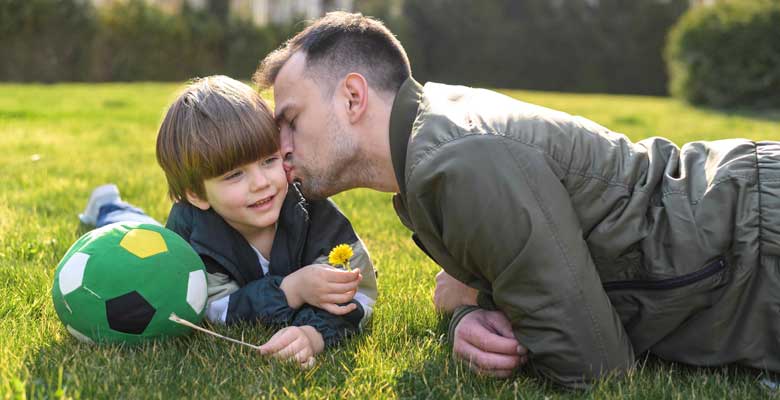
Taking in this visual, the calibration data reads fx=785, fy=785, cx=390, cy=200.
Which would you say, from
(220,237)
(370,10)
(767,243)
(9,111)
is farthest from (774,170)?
(370,10)

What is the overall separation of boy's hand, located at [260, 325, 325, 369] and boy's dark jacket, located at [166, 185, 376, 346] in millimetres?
303

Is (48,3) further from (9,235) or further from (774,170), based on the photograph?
(774,170)

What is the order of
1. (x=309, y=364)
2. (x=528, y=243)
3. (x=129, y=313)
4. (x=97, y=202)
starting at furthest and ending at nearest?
(x=97, y=202) → (x=129, y=313) → (x=309, y=364) → (x=528, y=243)

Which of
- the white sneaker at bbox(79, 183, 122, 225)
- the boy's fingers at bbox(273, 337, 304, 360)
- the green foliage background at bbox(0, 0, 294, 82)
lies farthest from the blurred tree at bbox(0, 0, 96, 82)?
the boy's fingers at bbox(273, 337, 304, 360)

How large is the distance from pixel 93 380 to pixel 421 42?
22.8 meters

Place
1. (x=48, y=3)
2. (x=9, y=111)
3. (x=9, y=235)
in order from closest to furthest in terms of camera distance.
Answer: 1. (x=9, y=235)
2. (x=9, y=111)
3. (x=48, y=3)

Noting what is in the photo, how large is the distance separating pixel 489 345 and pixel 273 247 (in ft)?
3.31

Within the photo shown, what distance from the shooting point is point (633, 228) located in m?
2.41

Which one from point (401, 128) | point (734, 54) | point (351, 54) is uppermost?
point (351, 54)

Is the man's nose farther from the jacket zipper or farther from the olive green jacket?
the jacket zipper

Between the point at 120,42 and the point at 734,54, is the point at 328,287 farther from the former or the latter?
the point at 120,42

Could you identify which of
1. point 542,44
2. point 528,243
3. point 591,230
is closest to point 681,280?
point 591,230

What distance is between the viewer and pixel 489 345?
2.44 meters

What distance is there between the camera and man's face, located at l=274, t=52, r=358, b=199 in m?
2.76
